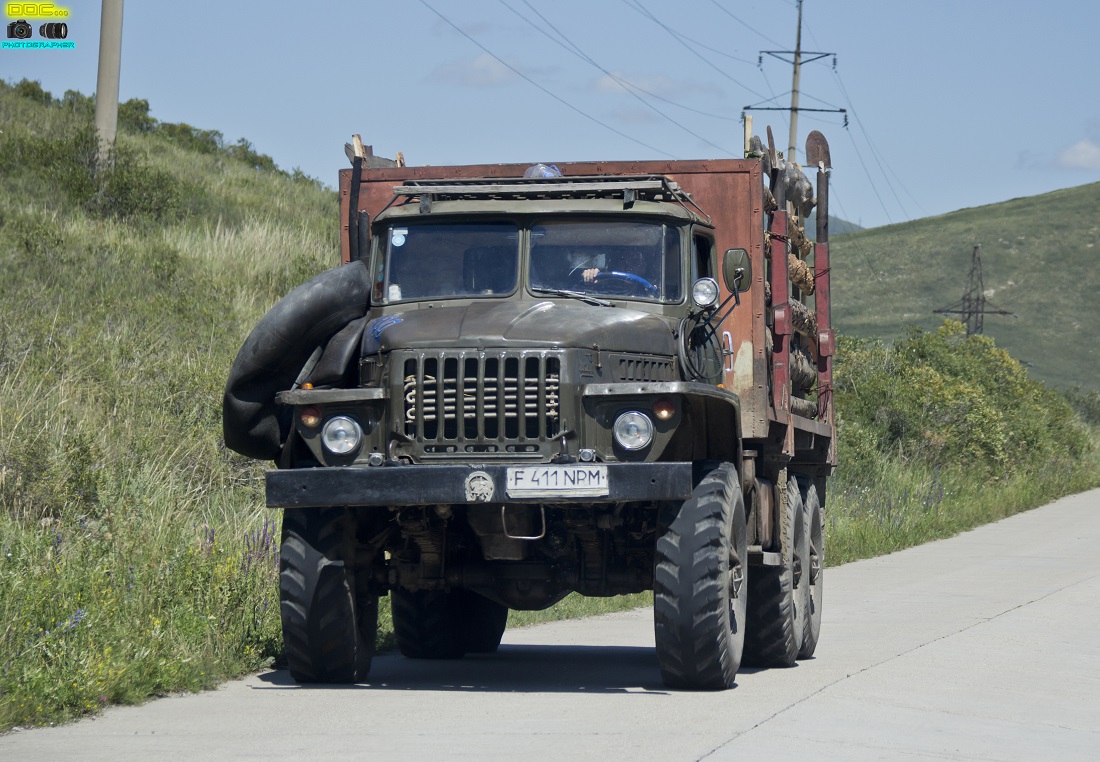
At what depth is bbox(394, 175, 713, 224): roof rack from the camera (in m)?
10.1

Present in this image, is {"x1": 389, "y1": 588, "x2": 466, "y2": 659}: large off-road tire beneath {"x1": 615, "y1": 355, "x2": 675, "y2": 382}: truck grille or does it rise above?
beneath

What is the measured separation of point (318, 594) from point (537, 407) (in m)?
1.62

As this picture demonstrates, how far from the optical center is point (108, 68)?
1096 inches

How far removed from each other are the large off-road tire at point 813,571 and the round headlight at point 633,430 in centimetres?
348

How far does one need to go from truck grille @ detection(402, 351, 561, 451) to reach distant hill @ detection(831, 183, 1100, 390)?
102 m

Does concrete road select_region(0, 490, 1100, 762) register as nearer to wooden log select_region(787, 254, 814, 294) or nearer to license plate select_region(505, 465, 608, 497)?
license plate select_region(505, 465, 608, 497)

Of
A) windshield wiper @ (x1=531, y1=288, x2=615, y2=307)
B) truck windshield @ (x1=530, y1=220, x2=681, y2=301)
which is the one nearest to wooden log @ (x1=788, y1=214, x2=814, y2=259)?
truck windshield @ (x1=530, y1=220, x2=681, y2=301)

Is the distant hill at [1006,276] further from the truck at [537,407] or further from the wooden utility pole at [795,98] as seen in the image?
the truck at [537,407]

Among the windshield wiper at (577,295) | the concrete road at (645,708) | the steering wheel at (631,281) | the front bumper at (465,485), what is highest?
the steering wheel at (631,281)

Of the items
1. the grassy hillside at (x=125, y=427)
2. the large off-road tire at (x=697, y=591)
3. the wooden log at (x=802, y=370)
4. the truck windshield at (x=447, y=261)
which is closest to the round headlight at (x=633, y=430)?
the large off-road tire at (x=697, y=591)

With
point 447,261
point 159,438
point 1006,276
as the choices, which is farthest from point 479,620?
point 1006,276

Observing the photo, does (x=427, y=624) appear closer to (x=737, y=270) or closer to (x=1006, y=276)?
(x=737, y=270)

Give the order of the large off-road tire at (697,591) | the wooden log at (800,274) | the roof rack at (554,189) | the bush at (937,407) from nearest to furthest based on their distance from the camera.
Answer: the large off-road tire at (697,591), the roof rack at (554,189), the wooden log at (800,274), the bush at (937,407)

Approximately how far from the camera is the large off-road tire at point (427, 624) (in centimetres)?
1152
